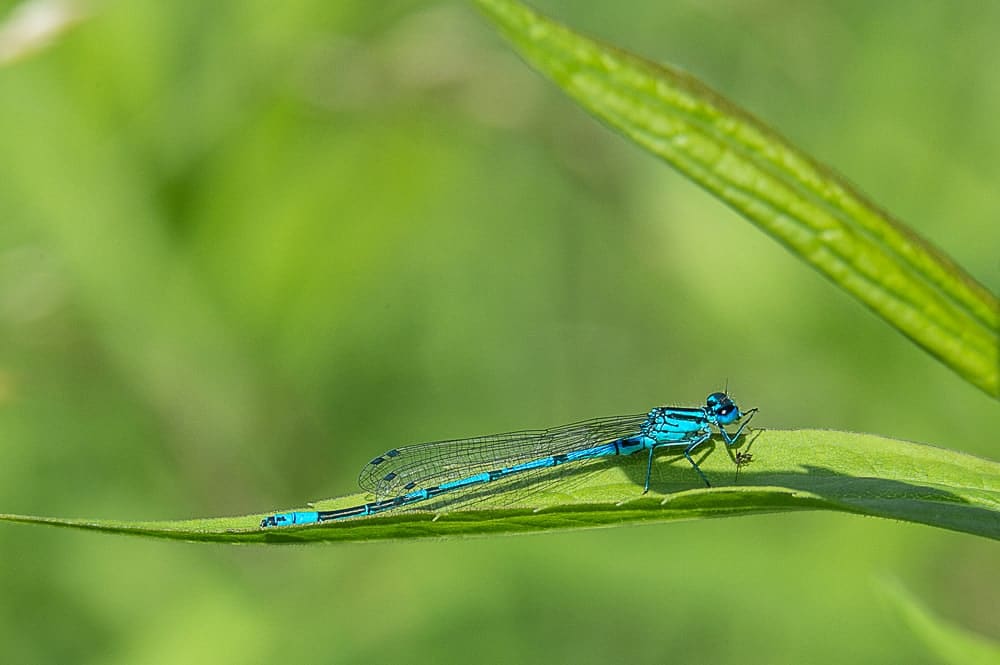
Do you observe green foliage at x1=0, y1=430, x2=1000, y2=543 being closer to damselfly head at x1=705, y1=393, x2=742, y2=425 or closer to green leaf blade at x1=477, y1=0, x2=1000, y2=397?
green leaf blade at x1=477, y1=0, x2=1000, y2=397

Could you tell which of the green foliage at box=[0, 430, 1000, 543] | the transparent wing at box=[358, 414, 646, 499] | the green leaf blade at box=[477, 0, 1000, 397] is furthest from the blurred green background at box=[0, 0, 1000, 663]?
the green leaf blade at box=[477, 0, 1000, 397]

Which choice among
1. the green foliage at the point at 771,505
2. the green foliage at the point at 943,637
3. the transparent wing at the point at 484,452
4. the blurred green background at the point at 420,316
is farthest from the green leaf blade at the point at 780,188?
the blurred green background at the point at 420,316

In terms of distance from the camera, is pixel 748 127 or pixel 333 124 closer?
pixel 748 127

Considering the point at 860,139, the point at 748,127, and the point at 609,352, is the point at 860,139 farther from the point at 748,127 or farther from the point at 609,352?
the point at 748,127

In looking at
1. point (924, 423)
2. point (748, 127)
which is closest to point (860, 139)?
point (924, 423)

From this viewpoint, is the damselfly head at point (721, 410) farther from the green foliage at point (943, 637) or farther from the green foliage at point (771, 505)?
the green foliage at point (771, 505)

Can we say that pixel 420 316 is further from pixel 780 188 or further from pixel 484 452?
pixel 780 188

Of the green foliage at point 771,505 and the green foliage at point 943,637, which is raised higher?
the green foliage at point 771,505

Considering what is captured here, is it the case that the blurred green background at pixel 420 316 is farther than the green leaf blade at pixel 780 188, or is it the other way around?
the blurred green background at pixel 420 316
